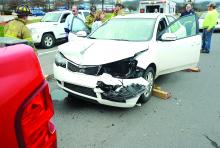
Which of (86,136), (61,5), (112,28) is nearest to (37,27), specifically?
(112,28)

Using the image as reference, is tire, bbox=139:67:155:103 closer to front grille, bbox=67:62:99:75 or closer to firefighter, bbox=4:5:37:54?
front grille, bbox=67:62:99:75

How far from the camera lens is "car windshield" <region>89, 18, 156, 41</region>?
5859 millimetres

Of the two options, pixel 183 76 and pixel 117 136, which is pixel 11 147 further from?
pixel 183 76

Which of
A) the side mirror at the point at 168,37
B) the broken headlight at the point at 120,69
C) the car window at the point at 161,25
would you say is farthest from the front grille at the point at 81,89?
the car window at the point at 161,25

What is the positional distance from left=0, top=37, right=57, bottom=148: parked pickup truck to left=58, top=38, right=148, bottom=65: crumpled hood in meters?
2.98

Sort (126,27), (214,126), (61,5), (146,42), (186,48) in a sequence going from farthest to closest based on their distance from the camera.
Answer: (61,5), (186,48), (126,27), (146,42), (214,126)

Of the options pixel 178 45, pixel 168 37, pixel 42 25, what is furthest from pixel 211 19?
pixel 42 25

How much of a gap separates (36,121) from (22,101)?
0.51ft

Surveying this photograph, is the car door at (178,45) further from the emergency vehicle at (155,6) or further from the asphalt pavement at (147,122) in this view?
the emergency vehicle at (155,6)

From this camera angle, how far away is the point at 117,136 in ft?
13.1

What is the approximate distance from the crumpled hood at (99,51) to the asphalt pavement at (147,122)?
2.92 feet

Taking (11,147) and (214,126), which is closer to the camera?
(11,147)

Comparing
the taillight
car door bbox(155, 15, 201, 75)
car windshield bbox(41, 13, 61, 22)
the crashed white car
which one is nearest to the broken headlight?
the crashed white car

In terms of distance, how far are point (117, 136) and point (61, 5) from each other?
143ft
